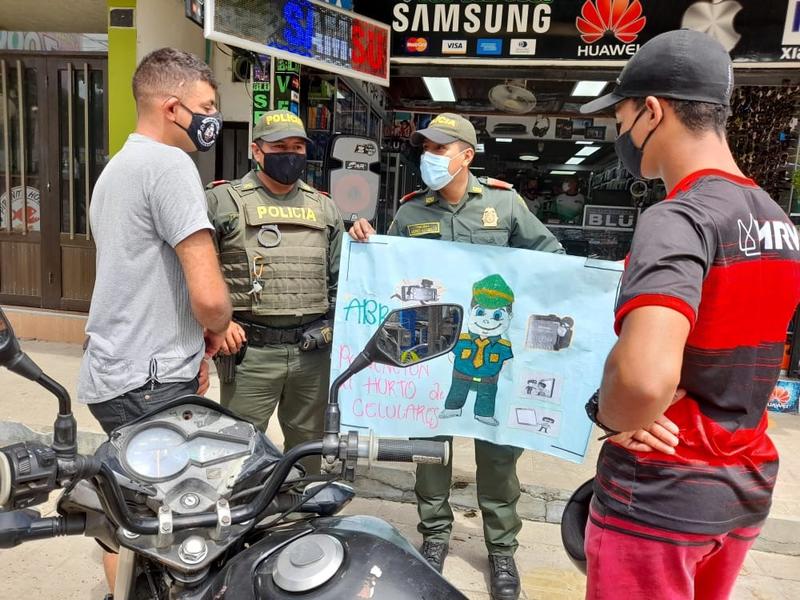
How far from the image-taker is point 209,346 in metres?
2.28

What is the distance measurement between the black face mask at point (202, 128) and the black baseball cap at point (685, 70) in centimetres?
142

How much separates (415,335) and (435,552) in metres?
1.87

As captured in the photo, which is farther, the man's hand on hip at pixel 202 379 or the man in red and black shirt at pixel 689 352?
the man's hand on hip at pixel 202 379

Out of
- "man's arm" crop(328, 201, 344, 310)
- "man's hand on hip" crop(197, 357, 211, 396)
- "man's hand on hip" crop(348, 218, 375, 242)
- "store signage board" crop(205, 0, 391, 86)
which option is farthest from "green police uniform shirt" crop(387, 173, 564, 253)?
"store signage board" crop(205, 0, 391, 86)

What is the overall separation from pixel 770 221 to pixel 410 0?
4669 mm

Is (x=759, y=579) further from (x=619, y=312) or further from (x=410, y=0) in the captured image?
(x=410, y=0)

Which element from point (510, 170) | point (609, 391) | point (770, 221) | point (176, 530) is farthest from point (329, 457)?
point (510, 170)

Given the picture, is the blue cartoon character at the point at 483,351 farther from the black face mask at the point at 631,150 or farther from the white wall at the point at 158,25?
the white wall at the point at 158,25

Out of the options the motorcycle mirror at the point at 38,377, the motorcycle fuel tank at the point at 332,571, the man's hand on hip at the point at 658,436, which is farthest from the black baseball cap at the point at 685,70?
the motorcycle mirror at the point at 38,377

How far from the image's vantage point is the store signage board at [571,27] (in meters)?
4.69

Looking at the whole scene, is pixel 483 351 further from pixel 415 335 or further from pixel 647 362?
pixel 647 362

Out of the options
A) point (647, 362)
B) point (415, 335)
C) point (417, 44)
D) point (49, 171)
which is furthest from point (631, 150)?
point (49, 171)

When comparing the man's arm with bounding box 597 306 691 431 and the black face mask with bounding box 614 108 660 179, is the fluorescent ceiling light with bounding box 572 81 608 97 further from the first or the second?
→ the man's arm with bounding box 597 306 691 431

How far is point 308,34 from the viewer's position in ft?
15.1
